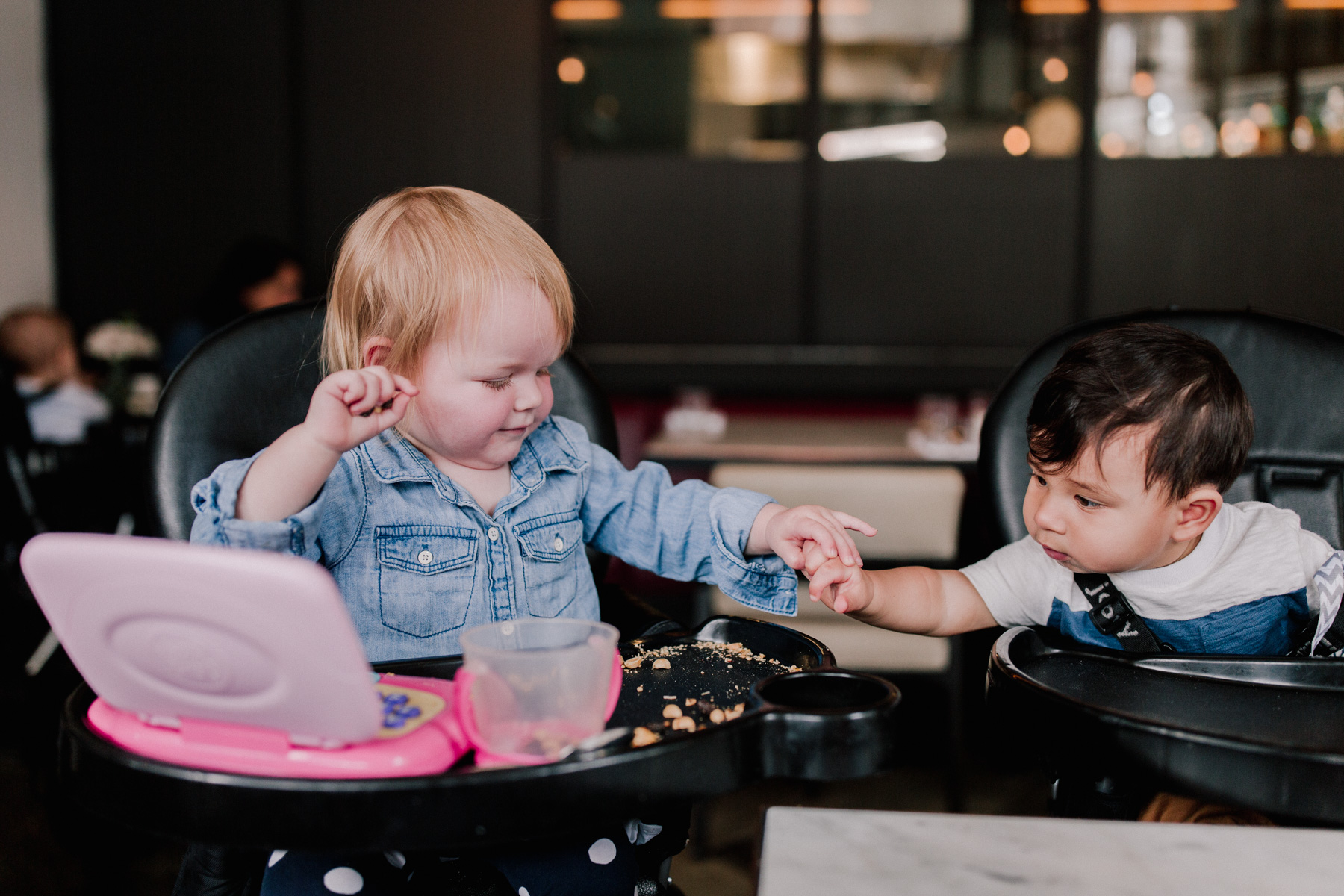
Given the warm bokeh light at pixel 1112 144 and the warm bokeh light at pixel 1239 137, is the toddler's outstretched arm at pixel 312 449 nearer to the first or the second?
the warm bokeh light at pixel 1112 144

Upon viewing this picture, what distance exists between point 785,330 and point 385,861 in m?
3.54

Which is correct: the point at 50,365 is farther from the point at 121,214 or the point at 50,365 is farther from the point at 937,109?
the point at 937,109

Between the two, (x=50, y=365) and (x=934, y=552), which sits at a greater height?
(x=50, y=365)

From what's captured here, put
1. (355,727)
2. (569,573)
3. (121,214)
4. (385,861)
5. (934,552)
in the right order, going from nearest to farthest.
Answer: (355,727) → (385,861) → (569,573) → (934,552) → (121,214)

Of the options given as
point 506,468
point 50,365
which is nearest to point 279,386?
point 506,468

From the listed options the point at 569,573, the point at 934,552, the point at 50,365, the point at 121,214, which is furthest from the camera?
the point at 121,214

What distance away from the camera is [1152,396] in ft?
3.05

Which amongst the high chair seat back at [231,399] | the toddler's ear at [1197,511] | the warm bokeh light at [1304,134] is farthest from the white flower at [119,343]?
the warm bokeh light at [1304,134]

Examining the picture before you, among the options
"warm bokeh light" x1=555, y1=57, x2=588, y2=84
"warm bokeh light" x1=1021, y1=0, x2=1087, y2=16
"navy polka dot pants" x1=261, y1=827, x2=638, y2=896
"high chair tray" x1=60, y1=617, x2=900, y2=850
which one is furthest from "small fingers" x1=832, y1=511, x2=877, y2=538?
"warm bokeh light" x1=1021, y1=0, x2=1087, y2=16

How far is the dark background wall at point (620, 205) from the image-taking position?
4.04 m

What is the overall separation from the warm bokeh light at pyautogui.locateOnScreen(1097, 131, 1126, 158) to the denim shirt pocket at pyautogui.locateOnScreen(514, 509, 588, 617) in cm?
364

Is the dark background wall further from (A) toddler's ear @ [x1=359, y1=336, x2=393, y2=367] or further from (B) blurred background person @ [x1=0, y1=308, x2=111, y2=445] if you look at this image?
(A) toddler's ear @ [x1=359, y1=336, x2=393, y2=367]

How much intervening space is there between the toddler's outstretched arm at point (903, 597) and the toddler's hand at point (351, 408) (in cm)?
38

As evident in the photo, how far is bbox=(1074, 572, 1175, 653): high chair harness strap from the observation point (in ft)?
3.17
